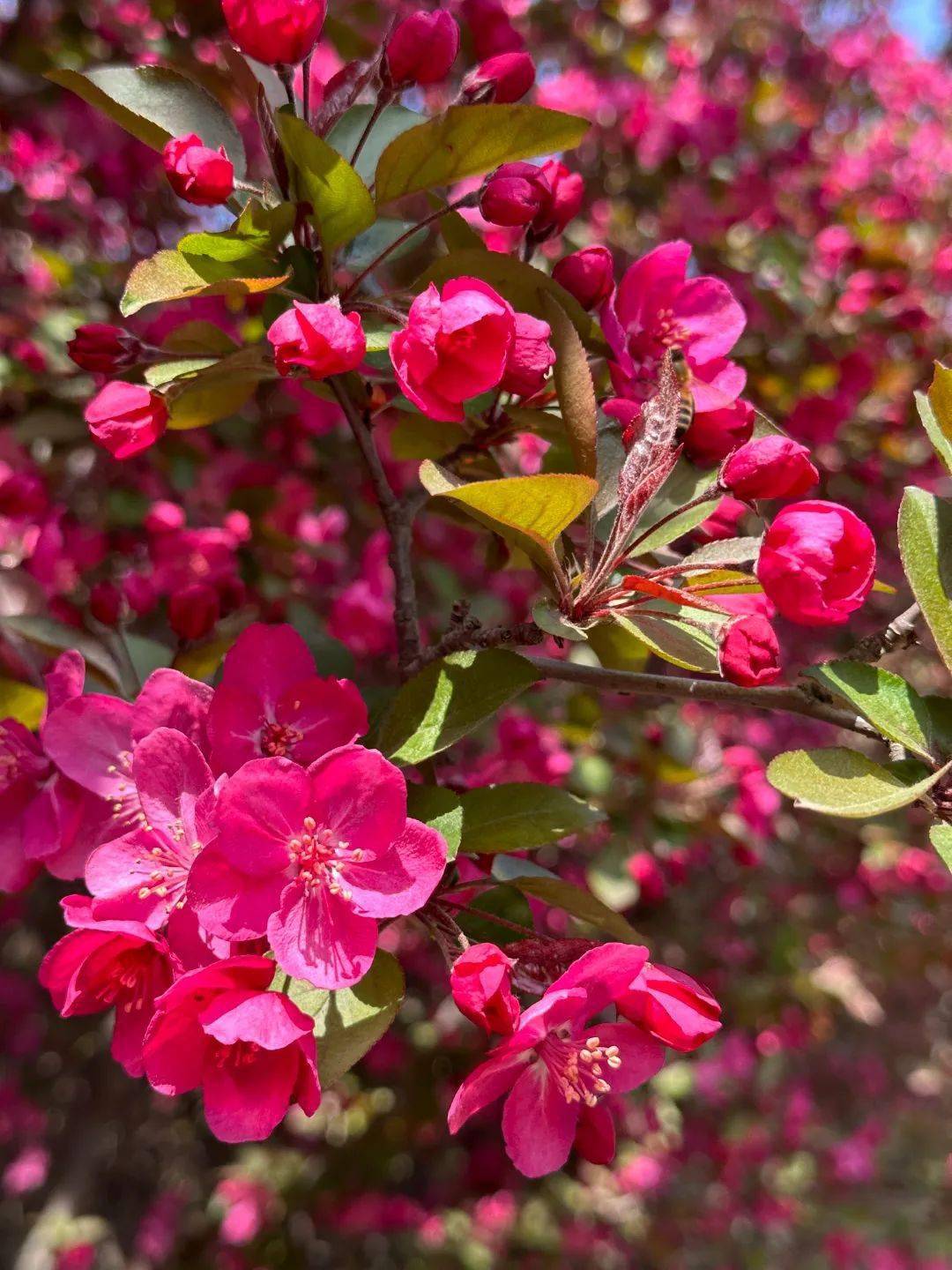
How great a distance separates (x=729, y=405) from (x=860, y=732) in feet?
1.05

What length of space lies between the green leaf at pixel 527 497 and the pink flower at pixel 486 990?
1.04ft

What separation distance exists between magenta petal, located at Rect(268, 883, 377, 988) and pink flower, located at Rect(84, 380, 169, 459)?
1.50ft

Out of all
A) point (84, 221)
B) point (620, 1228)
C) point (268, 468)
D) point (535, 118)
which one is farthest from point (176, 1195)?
point (535, 118)

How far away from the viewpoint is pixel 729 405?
3.05 feet

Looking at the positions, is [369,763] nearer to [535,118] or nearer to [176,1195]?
[535,118]

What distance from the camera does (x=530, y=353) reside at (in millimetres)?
877

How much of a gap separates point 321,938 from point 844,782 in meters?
0.43

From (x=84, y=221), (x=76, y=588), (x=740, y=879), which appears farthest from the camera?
(x=740, y=879)

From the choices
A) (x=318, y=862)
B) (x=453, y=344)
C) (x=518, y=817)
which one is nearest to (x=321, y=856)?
(x=318, y=862)

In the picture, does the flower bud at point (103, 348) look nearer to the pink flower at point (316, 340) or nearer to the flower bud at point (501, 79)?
the pink flower at point (316, 340)


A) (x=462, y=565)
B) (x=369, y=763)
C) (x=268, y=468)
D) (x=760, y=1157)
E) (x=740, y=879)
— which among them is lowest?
(x=760, y=1157)

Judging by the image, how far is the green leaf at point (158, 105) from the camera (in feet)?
3.06

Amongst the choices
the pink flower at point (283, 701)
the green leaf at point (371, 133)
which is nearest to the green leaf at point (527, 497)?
the pink flower at point (283, 701)

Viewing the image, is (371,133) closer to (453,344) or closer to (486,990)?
(453,344)
